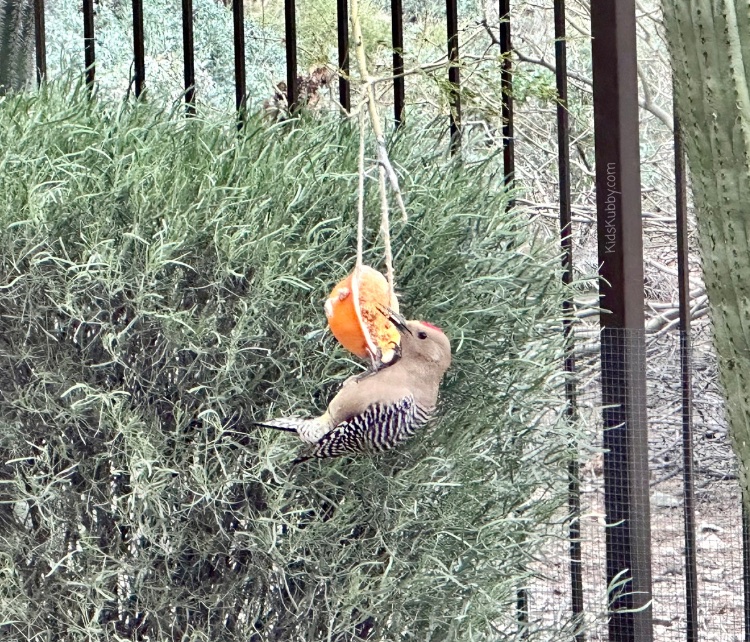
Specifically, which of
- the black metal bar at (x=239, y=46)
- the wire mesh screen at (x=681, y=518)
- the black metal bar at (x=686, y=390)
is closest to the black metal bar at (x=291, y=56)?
the black metal bar at (x=239, y=46)

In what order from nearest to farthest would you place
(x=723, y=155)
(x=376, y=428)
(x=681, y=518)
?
(x=376, y=428)
(x=723, y=155)
(x=681, y=518)

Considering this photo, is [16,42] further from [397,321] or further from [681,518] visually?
[681,518]

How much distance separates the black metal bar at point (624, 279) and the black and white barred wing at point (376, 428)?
0.94 meters

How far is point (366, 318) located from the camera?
83 centimetres

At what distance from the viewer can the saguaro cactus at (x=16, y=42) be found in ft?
6.15

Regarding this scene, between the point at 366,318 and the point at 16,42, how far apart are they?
4.56ft

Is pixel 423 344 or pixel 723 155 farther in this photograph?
pixel 723 155

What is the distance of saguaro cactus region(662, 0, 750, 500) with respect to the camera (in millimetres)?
A: 1236

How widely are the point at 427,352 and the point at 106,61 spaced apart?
8.41ft

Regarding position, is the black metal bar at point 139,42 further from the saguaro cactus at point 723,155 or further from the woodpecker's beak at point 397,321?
the woodpecker's beak at point 397,321

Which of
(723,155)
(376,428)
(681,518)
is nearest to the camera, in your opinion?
(376,428)

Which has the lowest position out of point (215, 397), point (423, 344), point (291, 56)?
point (215, 397)

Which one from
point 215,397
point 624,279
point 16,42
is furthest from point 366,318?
point 16,42

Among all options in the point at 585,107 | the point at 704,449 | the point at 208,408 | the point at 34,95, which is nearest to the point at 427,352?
the point at 208,408
